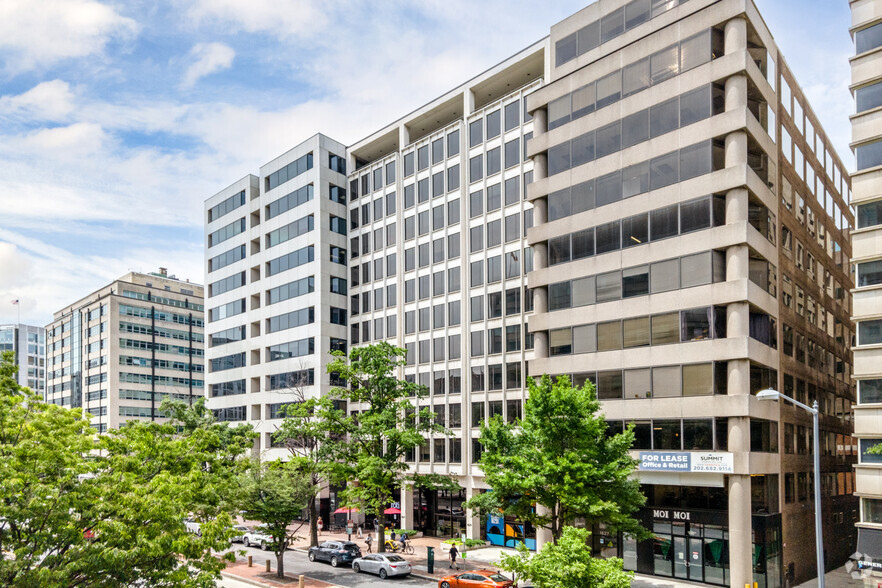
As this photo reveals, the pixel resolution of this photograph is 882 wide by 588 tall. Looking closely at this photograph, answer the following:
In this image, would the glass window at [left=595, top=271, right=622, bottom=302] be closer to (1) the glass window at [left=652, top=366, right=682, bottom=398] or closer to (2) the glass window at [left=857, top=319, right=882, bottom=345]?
(1) the glass window at [left=652, top=366, right=682, bottom=398]

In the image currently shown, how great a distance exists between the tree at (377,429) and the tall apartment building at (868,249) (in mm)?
23467

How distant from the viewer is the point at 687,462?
3606cm

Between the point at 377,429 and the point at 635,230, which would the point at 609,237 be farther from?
the point at 377,429

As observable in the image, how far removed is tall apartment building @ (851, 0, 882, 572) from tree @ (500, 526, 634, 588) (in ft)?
55.0

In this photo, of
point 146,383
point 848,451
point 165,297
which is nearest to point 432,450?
point 848,451

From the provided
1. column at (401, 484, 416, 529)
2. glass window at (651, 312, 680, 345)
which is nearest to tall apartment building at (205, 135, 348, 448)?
column at (401, 484, 416, 529)

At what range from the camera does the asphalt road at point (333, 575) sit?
3812 centimetres

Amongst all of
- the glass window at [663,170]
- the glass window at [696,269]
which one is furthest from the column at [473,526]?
the glass window at [663,170]

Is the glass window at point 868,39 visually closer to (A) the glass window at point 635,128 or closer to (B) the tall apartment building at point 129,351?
(A) the glass window at point 635,128

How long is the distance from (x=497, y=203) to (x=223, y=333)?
39713mm

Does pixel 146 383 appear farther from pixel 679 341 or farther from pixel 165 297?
pixel 679 341

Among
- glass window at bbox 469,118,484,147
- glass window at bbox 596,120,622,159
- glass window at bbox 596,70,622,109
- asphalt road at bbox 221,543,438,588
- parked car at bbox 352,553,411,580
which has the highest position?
glass window at bbox 469,118,484,147

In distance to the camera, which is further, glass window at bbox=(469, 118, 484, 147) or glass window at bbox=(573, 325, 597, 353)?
glass window at bbox=(469, 118, 484, 147)

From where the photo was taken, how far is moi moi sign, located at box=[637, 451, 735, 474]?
34.8m
